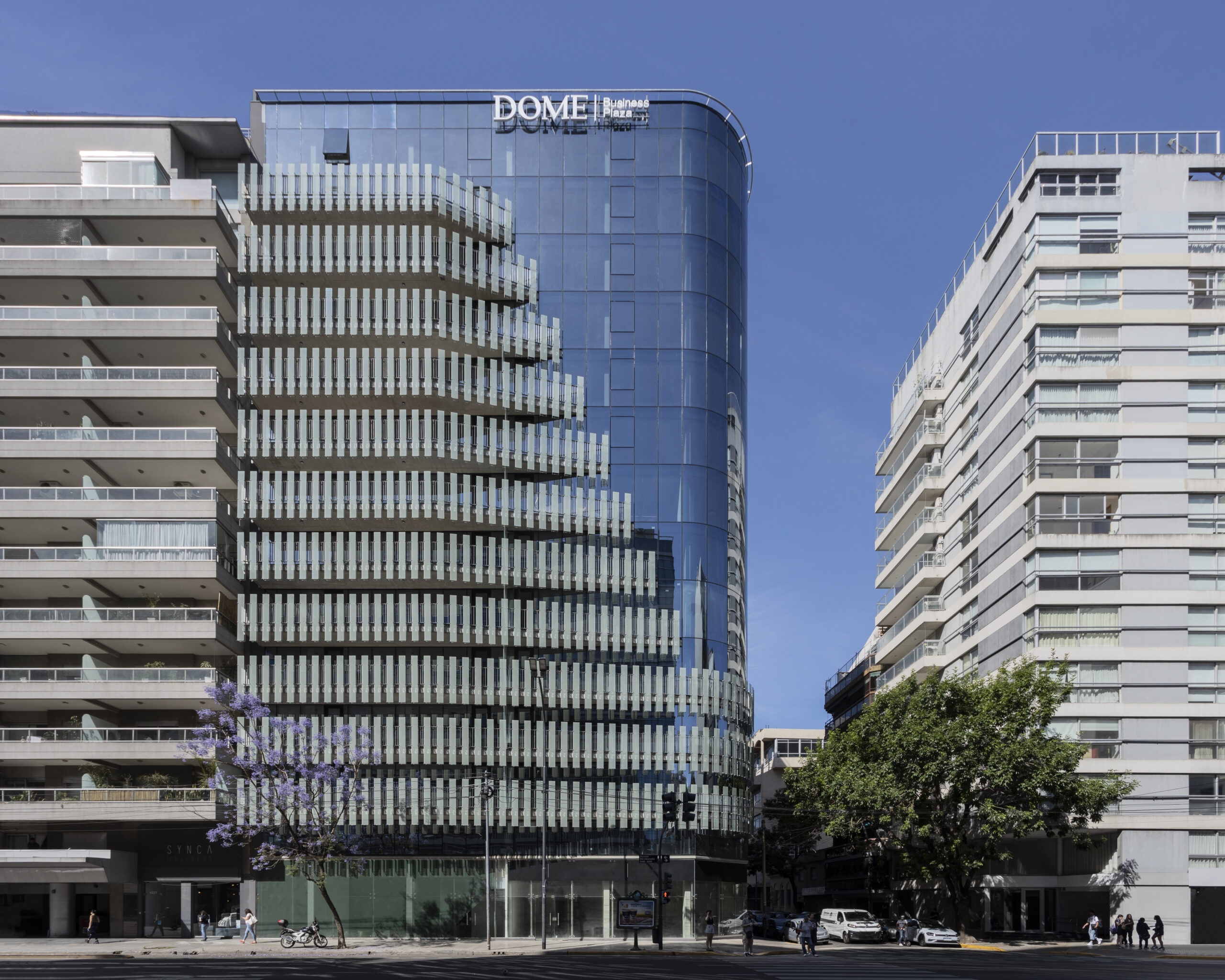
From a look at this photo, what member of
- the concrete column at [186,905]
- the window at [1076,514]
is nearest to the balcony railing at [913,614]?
the window at [1076,514]

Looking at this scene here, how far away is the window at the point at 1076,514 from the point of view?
68.2 metres

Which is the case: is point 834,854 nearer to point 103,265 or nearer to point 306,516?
point 306,516

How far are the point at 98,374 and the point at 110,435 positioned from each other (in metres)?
3.16

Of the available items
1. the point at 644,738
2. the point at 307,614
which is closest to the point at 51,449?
the point at 307,614

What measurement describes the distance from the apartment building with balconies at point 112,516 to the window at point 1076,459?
138ft

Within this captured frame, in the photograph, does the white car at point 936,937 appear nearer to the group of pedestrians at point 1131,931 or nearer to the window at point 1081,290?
the group of pedestrians at point 1131,931

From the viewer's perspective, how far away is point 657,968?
4519 cm

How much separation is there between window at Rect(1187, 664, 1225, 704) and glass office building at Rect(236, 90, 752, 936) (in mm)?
22968

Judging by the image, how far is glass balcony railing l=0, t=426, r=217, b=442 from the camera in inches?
2677

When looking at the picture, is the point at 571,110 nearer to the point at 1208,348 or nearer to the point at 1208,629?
the point at 1208,348

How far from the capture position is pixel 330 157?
2896 inches

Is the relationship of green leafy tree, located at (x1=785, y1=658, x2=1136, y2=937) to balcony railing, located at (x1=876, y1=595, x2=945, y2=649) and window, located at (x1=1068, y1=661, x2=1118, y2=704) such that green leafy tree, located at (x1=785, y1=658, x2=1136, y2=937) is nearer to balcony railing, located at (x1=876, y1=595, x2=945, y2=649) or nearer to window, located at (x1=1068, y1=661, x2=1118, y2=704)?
window, located at (x1=1068, y1=661, x2=1118, y2=704)

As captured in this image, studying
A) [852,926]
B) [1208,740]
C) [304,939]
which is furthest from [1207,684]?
[304,939]

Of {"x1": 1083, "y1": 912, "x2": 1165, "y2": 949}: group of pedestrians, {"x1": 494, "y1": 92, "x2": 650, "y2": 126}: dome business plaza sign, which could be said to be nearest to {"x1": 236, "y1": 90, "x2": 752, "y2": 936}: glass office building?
{"x1": 494, "y1": 92, "x2": 650, "y2": 126}: dome business plaza sign
